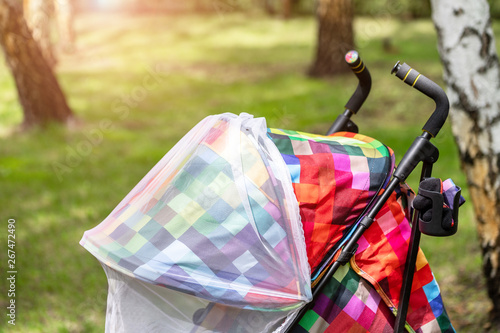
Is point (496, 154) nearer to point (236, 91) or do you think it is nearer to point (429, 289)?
point (429, 289)

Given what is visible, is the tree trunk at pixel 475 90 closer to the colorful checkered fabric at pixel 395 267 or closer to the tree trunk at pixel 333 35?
the colorful checkered fabric at pixel 395 267

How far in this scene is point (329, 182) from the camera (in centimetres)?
195

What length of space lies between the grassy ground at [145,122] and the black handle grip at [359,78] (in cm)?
153

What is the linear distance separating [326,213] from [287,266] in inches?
10.7

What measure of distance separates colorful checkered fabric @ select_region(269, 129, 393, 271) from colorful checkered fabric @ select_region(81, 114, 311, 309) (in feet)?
0.29

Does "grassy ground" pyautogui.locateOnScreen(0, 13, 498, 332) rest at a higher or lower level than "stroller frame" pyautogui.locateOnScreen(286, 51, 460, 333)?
lower

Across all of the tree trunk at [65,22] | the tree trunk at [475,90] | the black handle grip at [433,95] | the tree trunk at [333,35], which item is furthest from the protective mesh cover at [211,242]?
the tree trunk at [65,22]

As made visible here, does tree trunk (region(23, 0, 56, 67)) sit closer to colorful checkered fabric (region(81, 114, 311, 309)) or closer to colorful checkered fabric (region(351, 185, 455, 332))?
colorful checkered fabric (region(81, 114, 311, 309))

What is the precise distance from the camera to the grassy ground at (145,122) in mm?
3572

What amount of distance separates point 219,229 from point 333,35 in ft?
27.0

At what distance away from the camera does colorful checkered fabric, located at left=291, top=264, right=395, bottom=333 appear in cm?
197

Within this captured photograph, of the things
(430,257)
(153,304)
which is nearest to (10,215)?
(153,304)

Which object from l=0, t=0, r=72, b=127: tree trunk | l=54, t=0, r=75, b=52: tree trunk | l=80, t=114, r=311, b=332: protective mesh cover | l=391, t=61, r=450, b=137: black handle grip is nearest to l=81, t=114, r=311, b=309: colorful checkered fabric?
l=80, t=114, r=311, b=332: protective mesh cover

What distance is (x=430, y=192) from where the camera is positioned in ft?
6.00
